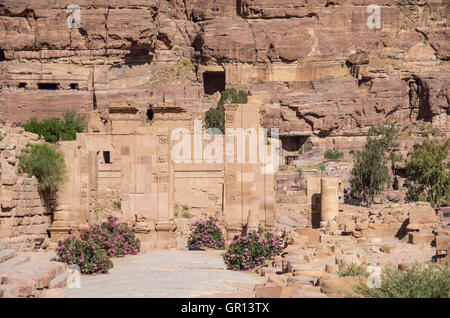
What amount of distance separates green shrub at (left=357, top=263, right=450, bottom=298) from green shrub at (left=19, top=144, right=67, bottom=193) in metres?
11.0

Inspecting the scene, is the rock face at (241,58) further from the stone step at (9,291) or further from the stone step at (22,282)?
the stone step at (9,291)

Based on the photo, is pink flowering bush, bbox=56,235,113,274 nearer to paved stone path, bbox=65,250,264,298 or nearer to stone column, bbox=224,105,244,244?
paved stone path, bbox=65,250,264,298

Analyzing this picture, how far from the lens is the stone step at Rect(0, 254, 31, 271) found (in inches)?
574

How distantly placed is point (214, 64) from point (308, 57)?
8144 millimetres

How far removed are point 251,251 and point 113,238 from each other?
3.79m

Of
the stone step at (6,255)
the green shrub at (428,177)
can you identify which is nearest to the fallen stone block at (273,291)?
the stone step at (6,255)

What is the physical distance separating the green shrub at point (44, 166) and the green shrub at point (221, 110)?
3584 centimetres

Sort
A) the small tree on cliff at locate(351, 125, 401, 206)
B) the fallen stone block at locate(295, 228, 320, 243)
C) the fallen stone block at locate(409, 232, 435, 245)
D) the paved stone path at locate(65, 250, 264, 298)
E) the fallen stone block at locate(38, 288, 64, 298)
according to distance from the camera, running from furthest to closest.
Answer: the small tree on cliff at locate(351, 125, 401, 206), the fallen stone block at locate(295, 228, 320, 243), the fallen stone block at locate(409, 232, 435, 245), the paved stone path at locate(65, 250, 264, 298), the fallen stone block at locate(38, 288, 64, 298)

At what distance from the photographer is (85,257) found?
17.0 m

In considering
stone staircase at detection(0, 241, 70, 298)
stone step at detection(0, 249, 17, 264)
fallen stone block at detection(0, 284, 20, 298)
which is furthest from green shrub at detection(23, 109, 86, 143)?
fallen stone block at detection(0, 284, 20, 298)

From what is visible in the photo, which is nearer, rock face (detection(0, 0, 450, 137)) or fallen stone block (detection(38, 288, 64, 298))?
fallen stone block (detection(38, 288, 64, 298))

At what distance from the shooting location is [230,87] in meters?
72.4

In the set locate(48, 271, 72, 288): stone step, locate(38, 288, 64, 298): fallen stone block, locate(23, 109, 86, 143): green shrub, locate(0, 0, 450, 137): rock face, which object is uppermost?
locate(0, 0, 450, 137): rock face
